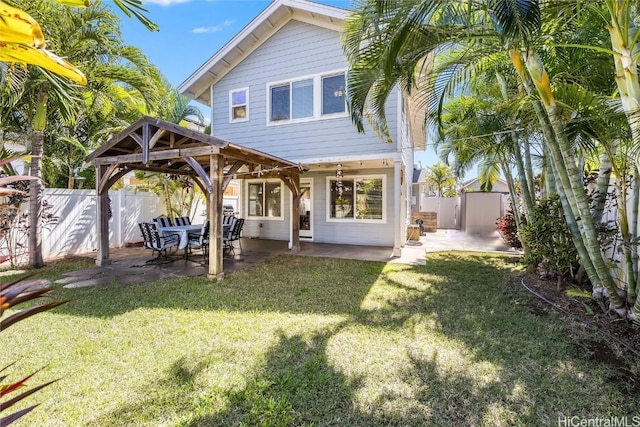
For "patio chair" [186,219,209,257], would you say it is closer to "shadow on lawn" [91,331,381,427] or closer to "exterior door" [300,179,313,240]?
"exterior door" [300,179,313,240]

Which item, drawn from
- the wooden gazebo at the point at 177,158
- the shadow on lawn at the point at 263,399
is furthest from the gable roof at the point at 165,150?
the shadow on lawn at the point at 263,399

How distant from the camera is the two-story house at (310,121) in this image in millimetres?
9039

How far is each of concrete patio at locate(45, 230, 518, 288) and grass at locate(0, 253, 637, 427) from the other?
3.35ft

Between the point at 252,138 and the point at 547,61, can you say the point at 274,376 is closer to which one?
the point at 547,61

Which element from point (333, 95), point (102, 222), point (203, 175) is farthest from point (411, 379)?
point (333, 95)

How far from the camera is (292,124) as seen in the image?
9922mm

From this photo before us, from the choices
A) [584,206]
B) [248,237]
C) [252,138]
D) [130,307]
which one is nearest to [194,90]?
[252,138]

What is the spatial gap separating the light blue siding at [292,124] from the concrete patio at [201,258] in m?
3.10

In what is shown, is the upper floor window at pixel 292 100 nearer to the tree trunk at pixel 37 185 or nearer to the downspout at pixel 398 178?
the downspout at pixel 398 178

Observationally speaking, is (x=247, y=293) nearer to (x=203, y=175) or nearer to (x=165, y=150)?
(x=203, y=175)

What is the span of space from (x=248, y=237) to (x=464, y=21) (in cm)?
1074

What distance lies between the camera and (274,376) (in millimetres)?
3039

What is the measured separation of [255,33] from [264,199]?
236 inches

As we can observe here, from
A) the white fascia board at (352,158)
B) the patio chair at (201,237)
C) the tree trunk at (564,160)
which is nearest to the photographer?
the tree trunk at (564,160)
